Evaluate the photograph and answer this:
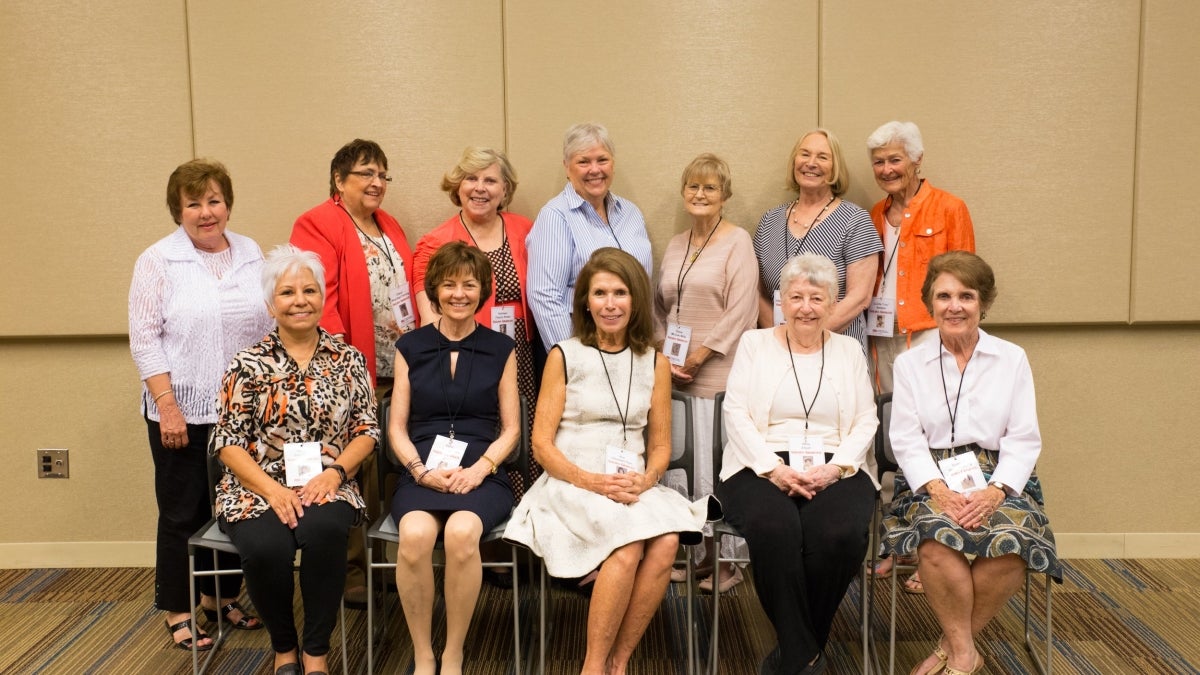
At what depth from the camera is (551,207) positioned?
134 inches

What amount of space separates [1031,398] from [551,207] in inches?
71.3

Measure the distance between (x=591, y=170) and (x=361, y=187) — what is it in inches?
34.5

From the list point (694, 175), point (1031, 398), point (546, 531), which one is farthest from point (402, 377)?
point (1031, 398)

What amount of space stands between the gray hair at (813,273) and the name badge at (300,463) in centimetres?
162

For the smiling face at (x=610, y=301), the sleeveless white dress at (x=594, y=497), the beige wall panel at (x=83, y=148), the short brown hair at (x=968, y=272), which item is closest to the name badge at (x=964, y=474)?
the short brown hair at (x=968, y=272)

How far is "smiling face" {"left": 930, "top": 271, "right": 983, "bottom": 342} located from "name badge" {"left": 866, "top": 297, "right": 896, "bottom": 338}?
0.62 m

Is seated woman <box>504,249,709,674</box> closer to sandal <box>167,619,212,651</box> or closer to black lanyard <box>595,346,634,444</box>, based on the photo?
black lanyard <box>595,346,634,444</box>

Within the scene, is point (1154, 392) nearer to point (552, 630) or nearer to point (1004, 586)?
point (1004, 586)

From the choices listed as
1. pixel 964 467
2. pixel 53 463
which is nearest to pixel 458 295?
pixel 964 467

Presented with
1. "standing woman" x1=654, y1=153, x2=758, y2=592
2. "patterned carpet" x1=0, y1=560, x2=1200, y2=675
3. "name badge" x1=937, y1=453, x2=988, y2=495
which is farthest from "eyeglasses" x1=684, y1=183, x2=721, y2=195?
"patterned carpet" x1=0, y1=560, x2=1200, y2=675

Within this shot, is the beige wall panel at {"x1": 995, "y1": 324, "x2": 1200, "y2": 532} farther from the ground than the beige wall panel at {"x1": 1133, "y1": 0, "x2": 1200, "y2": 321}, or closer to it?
closer to it

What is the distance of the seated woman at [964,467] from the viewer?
8.71 feet

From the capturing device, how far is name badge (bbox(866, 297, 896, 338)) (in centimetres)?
348

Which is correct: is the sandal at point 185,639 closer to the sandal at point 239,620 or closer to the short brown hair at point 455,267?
the sandal at point 239,620
